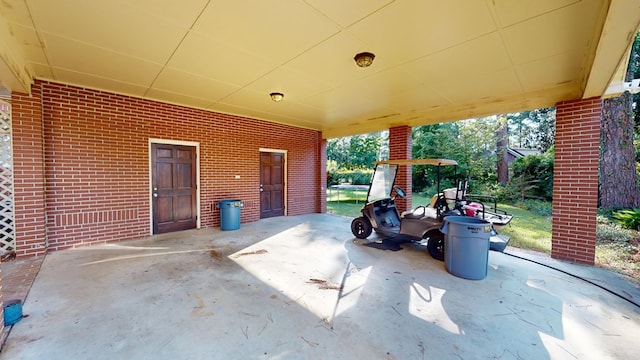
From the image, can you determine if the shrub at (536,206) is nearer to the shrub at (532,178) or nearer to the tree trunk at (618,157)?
the shrub at (532,178)

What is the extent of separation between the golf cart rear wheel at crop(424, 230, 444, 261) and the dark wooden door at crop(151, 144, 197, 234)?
16.4ft

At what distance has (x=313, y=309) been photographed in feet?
8.13

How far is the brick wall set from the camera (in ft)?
12.4

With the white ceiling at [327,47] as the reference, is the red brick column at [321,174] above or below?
below

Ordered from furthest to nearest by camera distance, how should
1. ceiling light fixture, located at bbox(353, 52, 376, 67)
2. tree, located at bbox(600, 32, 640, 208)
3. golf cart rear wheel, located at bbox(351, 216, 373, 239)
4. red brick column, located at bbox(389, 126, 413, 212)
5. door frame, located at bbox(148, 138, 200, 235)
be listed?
tree, located at bbox(600, 32, 640, 208) < red brick column, located at bbox(389, 126, 413, 212) < door frame, located at bbox(148, 138, 200, 235) < golf cart rear wheel, located at bbox(351, 216, 373, 239) < ceiling light fixture, located at bbox(353, 52, 376, 67)

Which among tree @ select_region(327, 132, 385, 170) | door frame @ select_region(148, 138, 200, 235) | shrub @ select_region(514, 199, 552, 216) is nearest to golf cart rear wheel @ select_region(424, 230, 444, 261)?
door frame @ select_region(148, 138, 200, 235)

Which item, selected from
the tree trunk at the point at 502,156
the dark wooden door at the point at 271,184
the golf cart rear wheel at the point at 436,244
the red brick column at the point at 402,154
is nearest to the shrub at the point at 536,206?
the tree trunk at the point at 502,156

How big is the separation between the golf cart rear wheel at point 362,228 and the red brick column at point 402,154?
1.51 m

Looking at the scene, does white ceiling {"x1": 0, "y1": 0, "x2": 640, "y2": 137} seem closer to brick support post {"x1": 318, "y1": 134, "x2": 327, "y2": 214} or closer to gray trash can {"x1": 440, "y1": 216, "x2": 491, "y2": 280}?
gray trash can {"x1": 440, "y1": 216, "x2": 491, "y2": 280}

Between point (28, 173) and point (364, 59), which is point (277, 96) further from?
point (28, 173)

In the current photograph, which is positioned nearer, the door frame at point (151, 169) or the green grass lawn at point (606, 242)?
the green grass lawn at point (606, 242)

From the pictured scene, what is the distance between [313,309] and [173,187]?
4409 millimetres

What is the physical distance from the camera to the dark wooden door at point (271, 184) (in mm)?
6914

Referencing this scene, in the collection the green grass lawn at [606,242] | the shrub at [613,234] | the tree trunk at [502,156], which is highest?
the tree trunk at [502,156]
